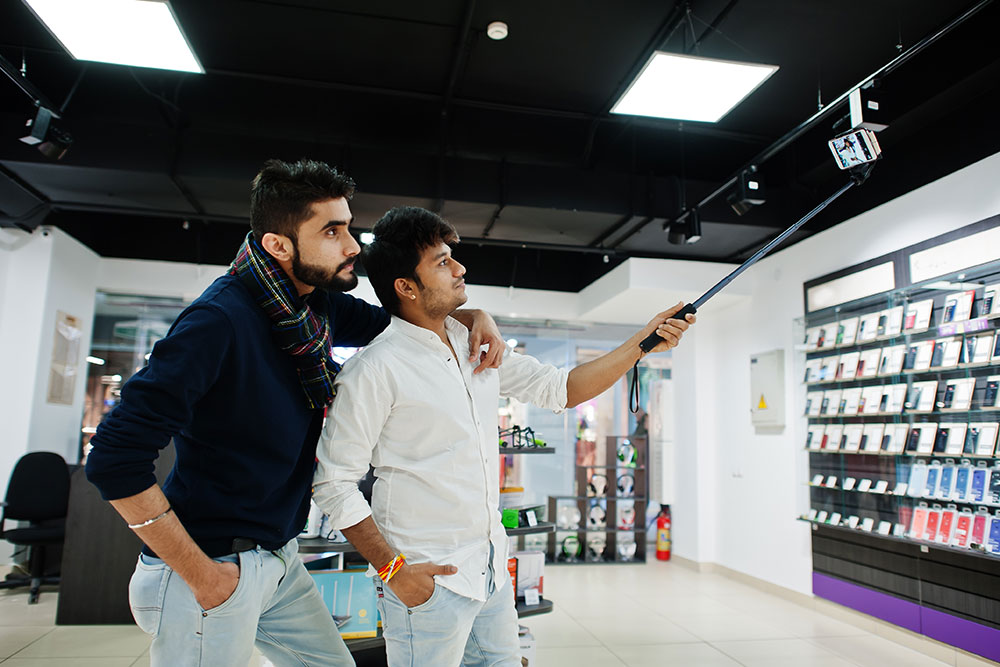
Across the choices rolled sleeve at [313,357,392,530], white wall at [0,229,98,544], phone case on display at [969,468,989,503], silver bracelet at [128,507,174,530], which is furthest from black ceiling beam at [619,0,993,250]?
white wall at [0,229,98,544]

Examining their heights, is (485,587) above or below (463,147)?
below

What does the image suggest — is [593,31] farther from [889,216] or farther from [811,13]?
[889,216]

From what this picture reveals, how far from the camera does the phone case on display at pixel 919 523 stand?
4.43 m

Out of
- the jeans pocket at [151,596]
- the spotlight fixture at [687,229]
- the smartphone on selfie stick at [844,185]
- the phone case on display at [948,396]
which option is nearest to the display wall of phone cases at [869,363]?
the phone case on display at [948,396]

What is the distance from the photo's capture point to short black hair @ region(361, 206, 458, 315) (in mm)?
1716

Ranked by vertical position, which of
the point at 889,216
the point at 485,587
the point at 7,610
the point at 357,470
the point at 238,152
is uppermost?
the point at 238,152

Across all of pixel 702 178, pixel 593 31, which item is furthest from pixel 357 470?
pixel 702 178

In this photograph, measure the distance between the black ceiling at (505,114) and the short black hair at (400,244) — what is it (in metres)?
2.79

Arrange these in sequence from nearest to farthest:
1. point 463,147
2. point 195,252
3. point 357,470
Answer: point 357,470 → point 463,147 → point 195,252

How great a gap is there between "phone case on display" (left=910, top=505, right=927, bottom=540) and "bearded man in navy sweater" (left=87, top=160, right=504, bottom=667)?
13.9 ft

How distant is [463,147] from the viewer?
6008mm

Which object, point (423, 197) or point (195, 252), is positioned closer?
point (423, 197)

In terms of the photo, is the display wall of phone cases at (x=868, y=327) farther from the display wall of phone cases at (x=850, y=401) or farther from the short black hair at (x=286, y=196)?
the short black hair at (x=286, y=196)

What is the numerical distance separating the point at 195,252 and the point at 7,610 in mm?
4103
